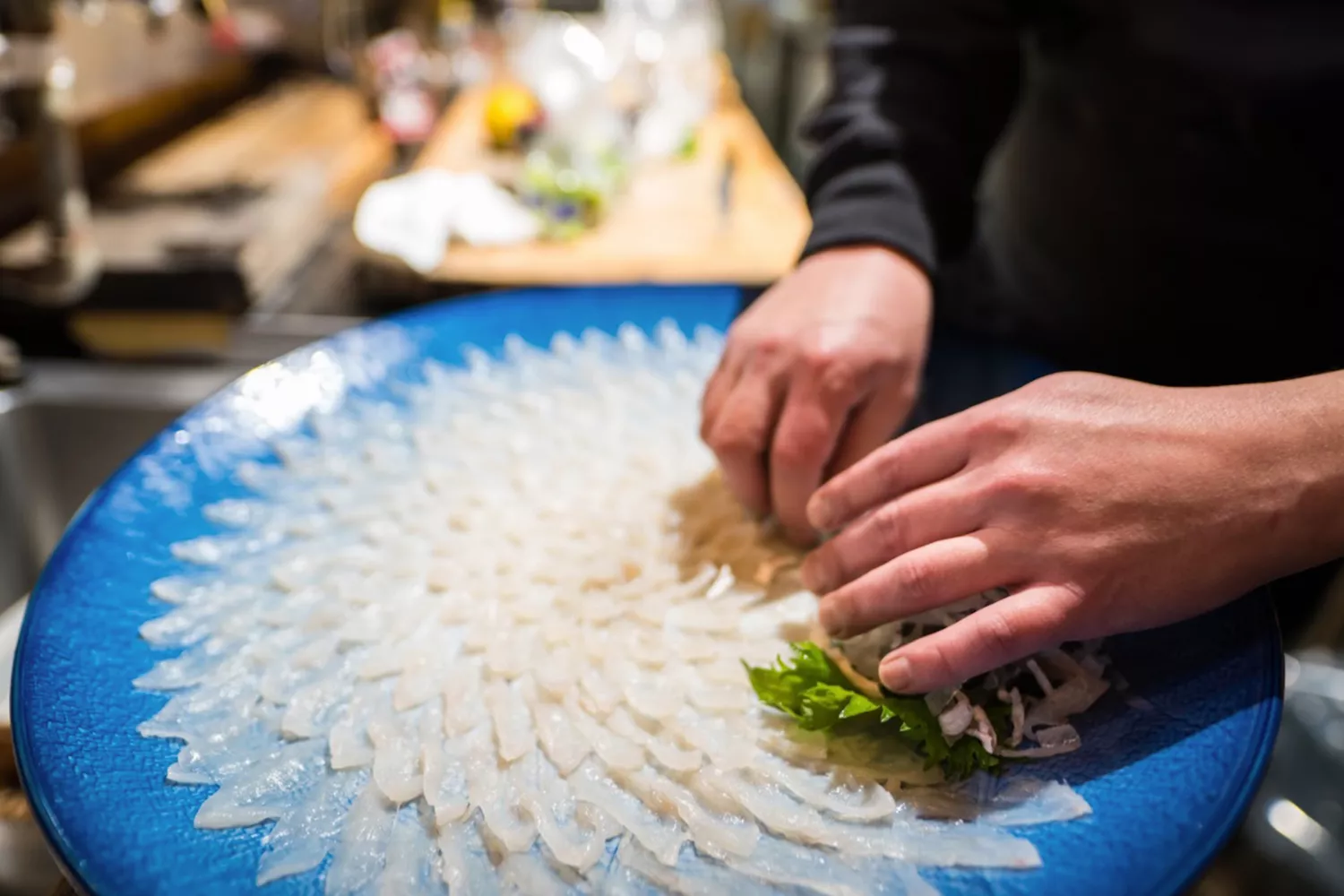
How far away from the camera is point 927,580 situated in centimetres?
68

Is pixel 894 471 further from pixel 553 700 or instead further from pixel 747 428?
pixel 553 700

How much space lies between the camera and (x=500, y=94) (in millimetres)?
2611

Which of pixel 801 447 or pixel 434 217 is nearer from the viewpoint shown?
pixel 801 447

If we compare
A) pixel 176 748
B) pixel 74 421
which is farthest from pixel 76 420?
pixel 176 748

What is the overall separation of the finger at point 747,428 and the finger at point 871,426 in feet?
0.24

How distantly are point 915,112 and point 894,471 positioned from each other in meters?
0.56

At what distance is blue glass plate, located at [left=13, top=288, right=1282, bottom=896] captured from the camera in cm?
57

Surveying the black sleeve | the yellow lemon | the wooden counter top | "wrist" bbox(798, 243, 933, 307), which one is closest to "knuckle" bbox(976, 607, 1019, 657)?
"wrist" bbox(798, 243, 933, 307)

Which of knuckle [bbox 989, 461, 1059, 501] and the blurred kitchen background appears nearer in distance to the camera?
knuckle [bbox 989, 461, 1059, 501]

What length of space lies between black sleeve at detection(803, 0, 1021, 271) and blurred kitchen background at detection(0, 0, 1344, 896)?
0.84 ft

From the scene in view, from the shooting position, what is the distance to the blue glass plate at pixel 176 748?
0.57 meters

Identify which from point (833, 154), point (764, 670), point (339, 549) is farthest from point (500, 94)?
point (764, 670)

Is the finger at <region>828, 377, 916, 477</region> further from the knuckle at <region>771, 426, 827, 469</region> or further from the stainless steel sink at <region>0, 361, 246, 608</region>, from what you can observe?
the stainless steel sink at <region>0, 361, 246, 608</region>

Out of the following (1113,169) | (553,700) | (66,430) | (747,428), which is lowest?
(66,430)
